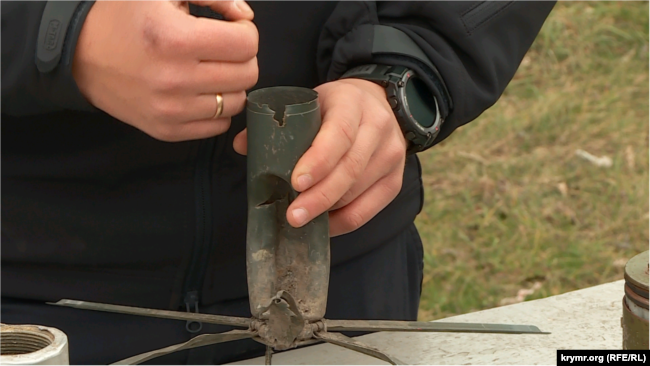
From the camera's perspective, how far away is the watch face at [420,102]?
108 cm

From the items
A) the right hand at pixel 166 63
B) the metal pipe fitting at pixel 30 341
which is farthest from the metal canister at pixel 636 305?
the metal pipe fitting at pixel 30 341

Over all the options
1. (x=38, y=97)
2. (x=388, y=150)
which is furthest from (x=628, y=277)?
(x=38, y=97)

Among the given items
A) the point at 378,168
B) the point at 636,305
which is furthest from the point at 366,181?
the point at 636,305

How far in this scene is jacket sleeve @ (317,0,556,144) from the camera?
1.10m

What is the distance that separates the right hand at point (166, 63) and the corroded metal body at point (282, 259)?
48 mm

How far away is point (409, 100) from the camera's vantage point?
3.52 ft

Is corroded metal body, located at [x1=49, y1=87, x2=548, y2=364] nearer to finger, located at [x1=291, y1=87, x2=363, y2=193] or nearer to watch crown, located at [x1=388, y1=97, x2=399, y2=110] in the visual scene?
finger, located at [x1=291, y1=87, x2=363, y2=193]

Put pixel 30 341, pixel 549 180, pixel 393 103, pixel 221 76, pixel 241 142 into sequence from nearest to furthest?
pixel 30 341 < pixel 221 76 < pixel 241 142 < pixel 393 103 < pixel 549 180

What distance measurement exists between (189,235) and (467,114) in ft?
1.39

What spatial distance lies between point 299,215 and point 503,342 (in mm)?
444

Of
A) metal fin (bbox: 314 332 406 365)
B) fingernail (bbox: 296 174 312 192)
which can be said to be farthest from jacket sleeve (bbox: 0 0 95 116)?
metal fin (bbox: 314 332 406 365)

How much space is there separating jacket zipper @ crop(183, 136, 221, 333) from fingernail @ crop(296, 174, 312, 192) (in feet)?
0.85

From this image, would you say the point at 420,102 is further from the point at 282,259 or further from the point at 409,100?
the point at 282,259

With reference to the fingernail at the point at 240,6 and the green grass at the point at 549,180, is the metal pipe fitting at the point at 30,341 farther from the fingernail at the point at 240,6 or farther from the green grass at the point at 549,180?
the green grass at the point at 549,180
